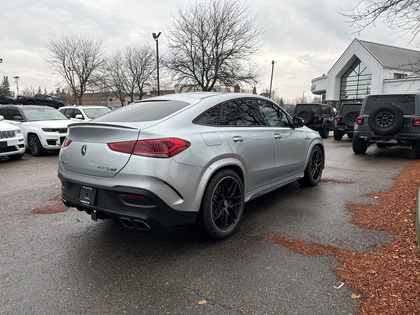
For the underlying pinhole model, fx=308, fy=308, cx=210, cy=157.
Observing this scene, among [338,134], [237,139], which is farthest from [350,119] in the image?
[237,139]

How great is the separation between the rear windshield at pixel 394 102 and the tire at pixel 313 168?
4404 millimetres

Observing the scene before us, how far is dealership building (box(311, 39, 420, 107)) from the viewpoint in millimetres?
32312

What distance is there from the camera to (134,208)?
2.85 metres

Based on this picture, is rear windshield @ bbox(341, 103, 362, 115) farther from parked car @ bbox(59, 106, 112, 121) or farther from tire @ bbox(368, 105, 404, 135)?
parked car @ bbox(59, 106, 112, 121)

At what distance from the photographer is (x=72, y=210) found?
14.9 ft

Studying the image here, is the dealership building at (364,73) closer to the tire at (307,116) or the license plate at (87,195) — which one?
the tire at (307,116)

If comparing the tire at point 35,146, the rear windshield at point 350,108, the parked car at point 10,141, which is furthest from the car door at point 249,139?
the rear windshield at point 350,108

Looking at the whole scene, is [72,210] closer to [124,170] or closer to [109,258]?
[109,258]

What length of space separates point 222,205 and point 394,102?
807cm

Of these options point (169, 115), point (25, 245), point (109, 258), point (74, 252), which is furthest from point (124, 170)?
point (25, 245)

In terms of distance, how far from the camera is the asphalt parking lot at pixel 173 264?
240 centimetres

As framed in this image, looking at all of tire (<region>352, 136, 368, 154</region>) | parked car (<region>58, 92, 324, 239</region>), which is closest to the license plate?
parked car (<region>58, 92, 324, 239</region>)

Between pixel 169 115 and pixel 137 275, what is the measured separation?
62.8 inches

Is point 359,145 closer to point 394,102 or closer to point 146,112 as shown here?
point 394,102
